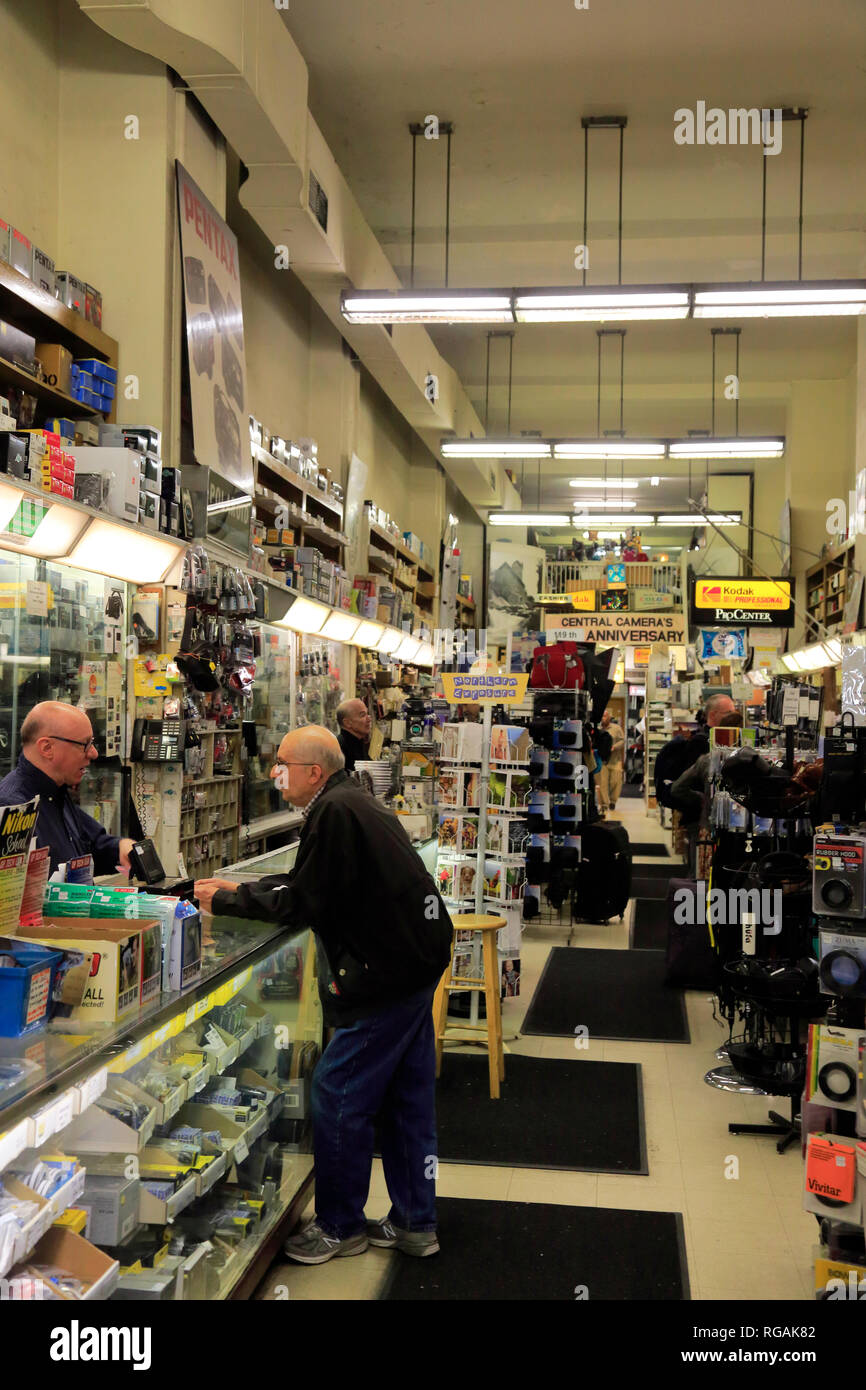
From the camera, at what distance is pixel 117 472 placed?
476 centimetres

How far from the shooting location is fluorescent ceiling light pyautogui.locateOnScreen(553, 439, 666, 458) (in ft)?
36.8

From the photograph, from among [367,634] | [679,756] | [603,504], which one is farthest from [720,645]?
[367,634]

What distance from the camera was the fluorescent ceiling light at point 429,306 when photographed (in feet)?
24.2

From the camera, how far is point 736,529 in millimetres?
18250

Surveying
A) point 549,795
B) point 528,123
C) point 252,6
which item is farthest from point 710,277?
point 252,6

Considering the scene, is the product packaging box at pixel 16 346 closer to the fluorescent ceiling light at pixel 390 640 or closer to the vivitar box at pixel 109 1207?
the vivitar box at pixel 109 1207

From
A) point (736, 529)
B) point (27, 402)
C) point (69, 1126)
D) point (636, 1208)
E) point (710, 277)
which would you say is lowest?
point (636, 1208)

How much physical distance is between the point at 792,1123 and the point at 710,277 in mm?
8209

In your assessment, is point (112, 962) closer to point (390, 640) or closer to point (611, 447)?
point (390, 640)

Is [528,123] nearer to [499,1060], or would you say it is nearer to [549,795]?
[549,795]

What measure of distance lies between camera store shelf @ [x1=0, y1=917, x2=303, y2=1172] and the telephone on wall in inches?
99.1

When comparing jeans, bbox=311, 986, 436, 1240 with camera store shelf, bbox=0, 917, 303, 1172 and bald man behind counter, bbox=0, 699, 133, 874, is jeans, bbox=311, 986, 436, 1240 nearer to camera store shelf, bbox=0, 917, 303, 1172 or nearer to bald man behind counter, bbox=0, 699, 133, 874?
camera store shelf, bbox=0, 917, 303, 1172

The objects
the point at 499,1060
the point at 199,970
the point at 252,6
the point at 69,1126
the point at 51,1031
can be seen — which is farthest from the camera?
the point at 252,6

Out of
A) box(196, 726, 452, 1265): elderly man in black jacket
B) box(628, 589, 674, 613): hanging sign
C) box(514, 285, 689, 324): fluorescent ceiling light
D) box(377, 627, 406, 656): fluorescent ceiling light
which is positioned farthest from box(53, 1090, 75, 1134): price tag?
box(628, 589, 674, 613): hanging sign
